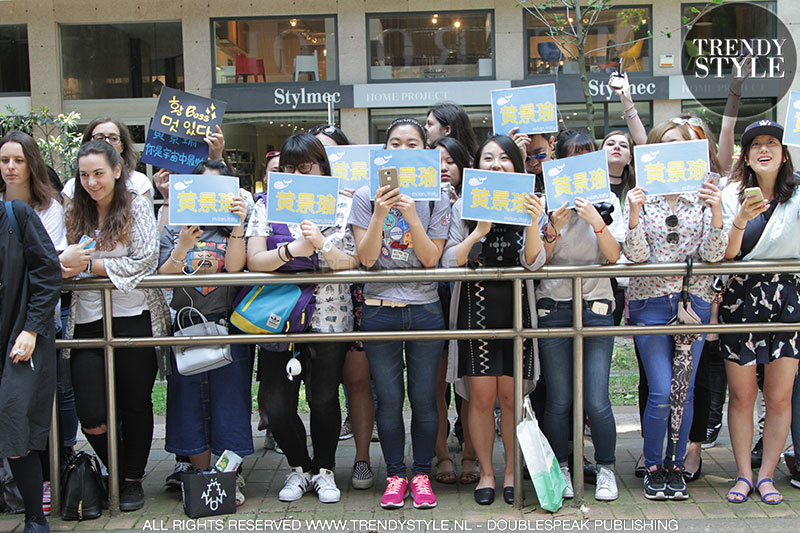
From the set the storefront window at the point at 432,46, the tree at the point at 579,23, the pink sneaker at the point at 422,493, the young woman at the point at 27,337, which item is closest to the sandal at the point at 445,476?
the pink sneaker at the point at 422,493

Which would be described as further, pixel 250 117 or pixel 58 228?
pixel 250 117

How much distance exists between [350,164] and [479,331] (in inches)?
53.0

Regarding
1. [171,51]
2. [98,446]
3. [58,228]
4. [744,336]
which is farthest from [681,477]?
[171,51]

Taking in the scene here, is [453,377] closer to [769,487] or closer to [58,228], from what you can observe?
[769,487]

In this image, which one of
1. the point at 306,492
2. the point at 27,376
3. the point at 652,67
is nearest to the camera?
the point at 27,376

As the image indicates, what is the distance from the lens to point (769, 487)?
4.18 m

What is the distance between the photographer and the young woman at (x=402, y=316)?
399 centimetres

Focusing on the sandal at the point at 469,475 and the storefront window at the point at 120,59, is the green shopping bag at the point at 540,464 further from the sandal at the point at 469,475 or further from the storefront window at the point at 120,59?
the storefront window at the point at 120,59

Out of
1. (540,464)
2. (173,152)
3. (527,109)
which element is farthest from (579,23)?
(540,464)

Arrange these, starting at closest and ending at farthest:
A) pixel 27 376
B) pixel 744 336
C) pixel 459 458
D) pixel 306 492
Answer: pixel 27 376 < pixel 744 336 < pixel 306 492 < pixel 459 458

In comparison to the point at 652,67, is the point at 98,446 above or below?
below

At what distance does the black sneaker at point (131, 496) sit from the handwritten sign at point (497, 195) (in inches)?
96.3

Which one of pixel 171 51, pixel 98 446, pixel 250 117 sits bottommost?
pixel 98 446

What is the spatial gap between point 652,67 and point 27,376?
45.0 ft
